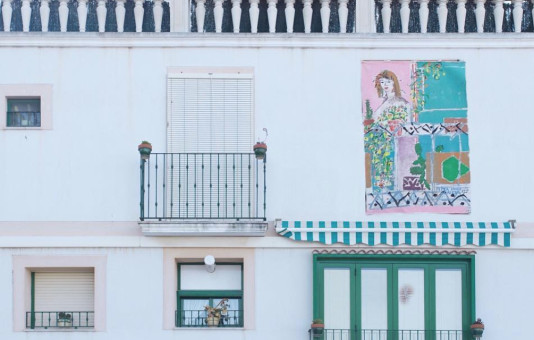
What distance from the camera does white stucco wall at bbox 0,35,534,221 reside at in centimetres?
1669

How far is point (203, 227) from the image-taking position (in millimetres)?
16203

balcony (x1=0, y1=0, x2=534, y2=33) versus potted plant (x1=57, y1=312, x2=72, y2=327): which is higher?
balcony (x1=0, y1=0, x2=534, y2=33)

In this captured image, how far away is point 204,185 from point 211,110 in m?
1.26

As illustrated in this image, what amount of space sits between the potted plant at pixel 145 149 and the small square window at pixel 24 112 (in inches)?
77.7

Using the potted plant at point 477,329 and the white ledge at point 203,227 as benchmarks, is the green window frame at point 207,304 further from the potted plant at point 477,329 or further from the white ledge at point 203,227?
the potted plant at point 477,329

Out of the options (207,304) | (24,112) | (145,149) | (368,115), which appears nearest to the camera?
(145,149)

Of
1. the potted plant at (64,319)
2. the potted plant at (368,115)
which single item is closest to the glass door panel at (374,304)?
the potted plant at (368,115)

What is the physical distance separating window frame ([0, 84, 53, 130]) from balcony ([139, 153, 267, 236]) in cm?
184

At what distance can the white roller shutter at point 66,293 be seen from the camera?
16.7 meters

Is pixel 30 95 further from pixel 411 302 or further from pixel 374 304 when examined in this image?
pixel 411 302

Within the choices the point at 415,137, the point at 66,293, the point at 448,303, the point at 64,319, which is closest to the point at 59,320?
the point at 64,319

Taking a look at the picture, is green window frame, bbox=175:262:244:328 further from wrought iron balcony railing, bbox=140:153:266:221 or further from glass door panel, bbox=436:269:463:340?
glass door panel, bbox=436:269:463:340

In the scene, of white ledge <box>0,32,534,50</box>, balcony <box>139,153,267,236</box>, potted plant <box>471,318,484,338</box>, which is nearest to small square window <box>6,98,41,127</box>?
white ledge <box>0,32,534,50</box>

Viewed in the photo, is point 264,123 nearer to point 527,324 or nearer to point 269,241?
point 269,241
